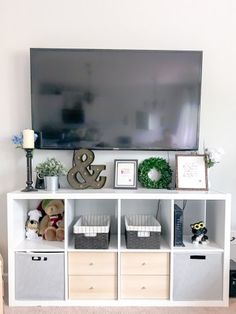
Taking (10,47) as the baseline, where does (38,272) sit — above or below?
below

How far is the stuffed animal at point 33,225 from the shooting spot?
2.15m

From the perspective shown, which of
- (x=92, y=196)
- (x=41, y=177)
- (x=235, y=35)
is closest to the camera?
(x=92, y=196)

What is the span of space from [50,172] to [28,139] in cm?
27

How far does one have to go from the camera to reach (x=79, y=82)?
218cm

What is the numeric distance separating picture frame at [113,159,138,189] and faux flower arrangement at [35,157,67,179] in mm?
396

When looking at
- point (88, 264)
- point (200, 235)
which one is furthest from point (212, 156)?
point (88, 264)

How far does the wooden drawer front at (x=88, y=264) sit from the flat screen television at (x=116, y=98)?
30.0 inches

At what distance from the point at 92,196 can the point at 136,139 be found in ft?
1.88

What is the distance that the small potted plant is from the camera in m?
2.05

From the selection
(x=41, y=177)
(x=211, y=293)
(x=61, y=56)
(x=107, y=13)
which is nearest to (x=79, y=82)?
(x=61, y=56)

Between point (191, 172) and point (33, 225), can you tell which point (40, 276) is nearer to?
point (33, 225)

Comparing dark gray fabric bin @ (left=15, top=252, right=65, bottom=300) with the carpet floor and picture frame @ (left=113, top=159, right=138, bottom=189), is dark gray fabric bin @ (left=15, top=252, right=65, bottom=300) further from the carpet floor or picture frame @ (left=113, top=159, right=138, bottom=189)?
picture frame @ (left=113, top=159, right=138, bottom=189)

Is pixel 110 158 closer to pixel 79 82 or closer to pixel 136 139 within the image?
pixel 136 139

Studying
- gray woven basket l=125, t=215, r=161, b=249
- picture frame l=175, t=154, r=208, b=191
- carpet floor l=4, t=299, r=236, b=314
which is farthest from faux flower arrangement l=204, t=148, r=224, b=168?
carpet floor l=4, t=299, r=236, b=314
